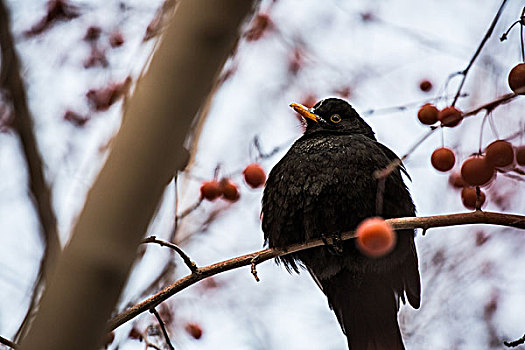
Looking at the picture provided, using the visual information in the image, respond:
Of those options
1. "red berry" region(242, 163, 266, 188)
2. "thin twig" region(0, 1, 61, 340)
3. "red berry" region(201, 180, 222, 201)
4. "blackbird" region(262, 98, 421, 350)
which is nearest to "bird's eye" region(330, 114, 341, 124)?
"blackbird" region(262, 98, 421, 350)

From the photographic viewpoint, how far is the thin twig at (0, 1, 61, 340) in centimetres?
164

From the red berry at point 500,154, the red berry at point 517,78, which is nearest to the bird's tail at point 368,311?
the red berry at point 500,154

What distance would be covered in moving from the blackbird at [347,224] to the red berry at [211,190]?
0.26 metres

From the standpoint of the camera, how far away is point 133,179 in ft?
2.98

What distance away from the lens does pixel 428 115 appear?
6.88ft

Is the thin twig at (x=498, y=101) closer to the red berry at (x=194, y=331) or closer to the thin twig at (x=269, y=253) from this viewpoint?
the thin twig at (x=269, y=253)

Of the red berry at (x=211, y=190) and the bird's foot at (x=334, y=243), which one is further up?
the red berry at (x=211, y=190)

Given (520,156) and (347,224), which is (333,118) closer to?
(347,224)

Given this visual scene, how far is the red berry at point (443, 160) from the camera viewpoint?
2.01 m

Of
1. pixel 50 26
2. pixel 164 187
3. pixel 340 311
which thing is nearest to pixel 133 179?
pixel 164 187

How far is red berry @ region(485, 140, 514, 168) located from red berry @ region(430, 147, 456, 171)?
0.81 feet

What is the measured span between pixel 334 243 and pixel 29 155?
4.16 feet

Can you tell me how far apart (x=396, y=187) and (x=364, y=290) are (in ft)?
1.59

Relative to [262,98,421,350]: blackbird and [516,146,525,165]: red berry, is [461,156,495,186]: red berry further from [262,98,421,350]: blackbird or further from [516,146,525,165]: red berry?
[262,98,421,350]: blackbird
